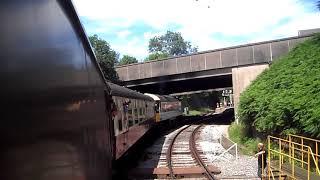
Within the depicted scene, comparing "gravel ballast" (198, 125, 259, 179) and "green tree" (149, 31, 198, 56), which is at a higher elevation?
"green tree" (149, 31, 198, 56)

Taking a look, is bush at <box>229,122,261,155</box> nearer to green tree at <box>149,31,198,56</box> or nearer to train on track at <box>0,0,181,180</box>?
train on track at <box>0,0,181,180</box>

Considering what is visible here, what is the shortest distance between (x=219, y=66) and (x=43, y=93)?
40023 mm

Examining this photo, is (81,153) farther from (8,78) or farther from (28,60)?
(8,78)

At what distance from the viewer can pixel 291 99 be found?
18.4 meters

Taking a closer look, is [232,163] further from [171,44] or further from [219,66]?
[171,44]

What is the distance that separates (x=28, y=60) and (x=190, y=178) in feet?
46.4

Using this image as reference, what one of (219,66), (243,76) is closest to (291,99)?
(243,76)

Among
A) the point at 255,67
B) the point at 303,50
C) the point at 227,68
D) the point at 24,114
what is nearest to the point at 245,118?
the point at 303,50

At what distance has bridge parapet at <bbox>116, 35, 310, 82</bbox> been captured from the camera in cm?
3953

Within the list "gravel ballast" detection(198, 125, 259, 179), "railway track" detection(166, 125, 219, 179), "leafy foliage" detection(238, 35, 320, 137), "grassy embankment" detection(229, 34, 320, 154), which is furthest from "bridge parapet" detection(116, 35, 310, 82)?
"gravel ballast" detection(198, 125, 259, 179)

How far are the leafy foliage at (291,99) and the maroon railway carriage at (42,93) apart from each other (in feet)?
39.1

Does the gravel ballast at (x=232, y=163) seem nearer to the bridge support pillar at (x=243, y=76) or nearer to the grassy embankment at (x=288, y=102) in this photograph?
the grassy embankment at (x=288, y=102)

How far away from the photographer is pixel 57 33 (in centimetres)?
315

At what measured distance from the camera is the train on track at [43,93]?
84.4 inches
